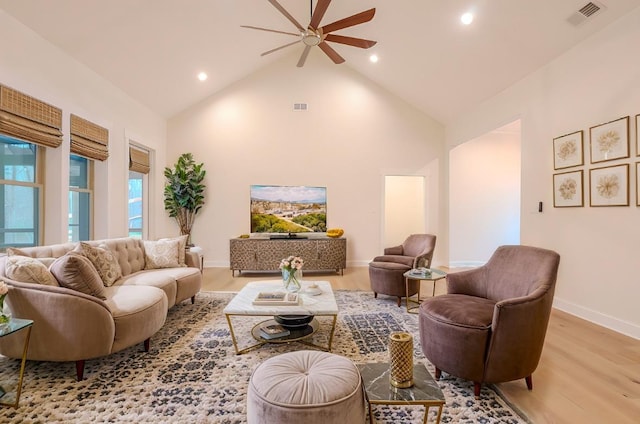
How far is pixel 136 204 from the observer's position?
19.1 feet

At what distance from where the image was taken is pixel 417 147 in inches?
263

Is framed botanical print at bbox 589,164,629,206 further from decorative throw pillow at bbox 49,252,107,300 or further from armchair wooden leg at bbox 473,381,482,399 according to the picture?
decorative throw pillow at bbox 49,252,107,300

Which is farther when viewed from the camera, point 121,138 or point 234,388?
point 121,138

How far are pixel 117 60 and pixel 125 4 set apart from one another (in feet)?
3.09

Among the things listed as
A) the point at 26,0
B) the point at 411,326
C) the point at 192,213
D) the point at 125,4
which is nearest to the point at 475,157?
the point at 411,326

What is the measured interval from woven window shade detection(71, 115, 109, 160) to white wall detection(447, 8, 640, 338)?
19.6ft

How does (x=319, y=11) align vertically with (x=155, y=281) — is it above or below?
above

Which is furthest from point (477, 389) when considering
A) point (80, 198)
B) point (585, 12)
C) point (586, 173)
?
point (80, 198)

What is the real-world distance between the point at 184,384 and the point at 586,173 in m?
4.50

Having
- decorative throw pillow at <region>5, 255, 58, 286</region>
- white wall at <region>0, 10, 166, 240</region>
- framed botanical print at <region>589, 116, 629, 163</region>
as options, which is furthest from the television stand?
framed botanical print at <region>589, 116, 629, 163</region>

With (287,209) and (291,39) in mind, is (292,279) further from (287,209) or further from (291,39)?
(291,39)

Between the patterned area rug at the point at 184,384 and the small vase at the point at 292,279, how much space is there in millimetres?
505

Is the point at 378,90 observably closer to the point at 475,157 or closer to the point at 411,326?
the point at 475,157

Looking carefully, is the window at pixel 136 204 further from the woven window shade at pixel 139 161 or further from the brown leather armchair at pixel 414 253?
the brown leather armchair at pixel 414 253
